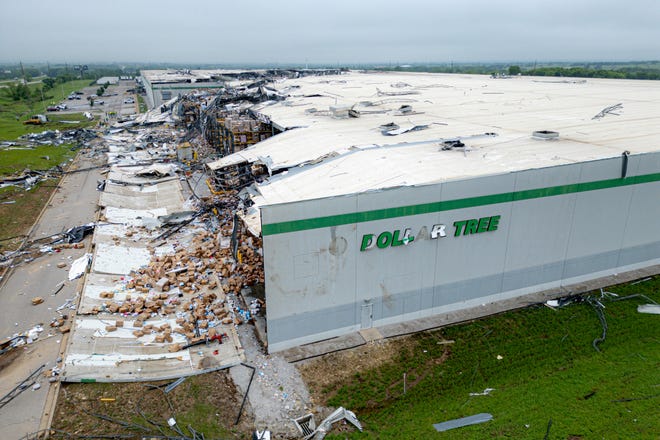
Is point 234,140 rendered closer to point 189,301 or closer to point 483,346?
point 189,301

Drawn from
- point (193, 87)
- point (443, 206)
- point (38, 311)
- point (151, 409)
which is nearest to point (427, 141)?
point (443, 206)

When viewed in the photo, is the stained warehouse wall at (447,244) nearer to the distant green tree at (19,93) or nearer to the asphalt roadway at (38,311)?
the asphalt roadway at (38,311)

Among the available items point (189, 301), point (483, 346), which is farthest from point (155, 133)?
point (483, 346)

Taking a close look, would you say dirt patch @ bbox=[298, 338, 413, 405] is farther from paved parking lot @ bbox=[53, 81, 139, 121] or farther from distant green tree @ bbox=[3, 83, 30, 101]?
distant green tree @ bbox=[3, 83, 30, 101]

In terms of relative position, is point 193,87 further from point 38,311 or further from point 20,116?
point 38,311

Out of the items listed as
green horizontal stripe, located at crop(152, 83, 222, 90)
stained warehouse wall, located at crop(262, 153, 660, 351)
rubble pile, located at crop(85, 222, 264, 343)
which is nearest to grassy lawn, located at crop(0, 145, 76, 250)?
rubble pile, located at crop(85, 222, 264, 343)

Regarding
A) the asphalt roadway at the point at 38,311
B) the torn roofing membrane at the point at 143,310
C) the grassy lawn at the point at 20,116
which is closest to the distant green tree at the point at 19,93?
the grassy lawn at the point at 20,116
